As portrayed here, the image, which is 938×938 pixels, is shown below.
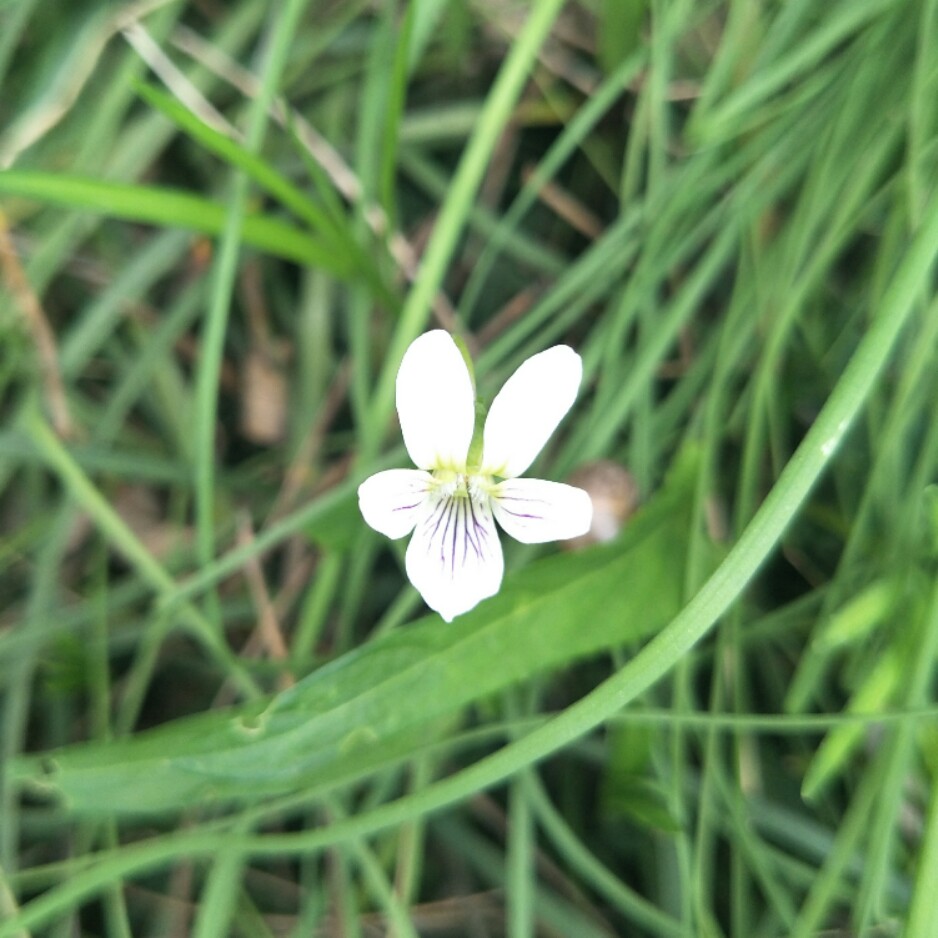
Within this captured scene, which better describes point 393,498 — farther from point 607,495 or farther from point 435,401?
point 607,495

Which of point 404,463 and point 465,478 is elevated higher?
point 404,463

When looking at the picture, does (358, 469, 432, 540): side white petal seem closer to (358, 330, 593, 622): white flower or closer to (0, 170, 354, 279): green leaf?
(358, 330, 593, 622): white flower

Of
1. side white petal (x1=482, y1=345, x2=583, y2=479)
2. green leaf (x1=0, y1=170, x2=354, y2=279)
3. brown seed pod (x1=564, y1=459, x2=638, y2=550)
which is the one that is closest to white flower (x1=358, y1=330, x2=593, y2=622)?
side white petal (x1=482, y1=345, x2=583, y2=479)

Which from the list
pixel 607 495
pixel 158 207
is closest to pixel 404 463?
pixel 607 495

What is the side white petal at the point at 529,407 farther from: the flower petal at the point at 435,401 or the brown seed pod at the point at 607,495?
the brown seed pod at the point at 607,495

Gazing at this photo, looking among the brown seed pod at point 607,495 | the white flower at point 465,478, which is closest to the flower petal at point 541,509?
the white flower at point 465,478

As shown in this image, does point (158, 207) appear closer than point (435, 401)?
No

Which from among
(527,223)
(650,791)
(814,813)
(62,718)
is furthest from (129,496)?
(814,813)
